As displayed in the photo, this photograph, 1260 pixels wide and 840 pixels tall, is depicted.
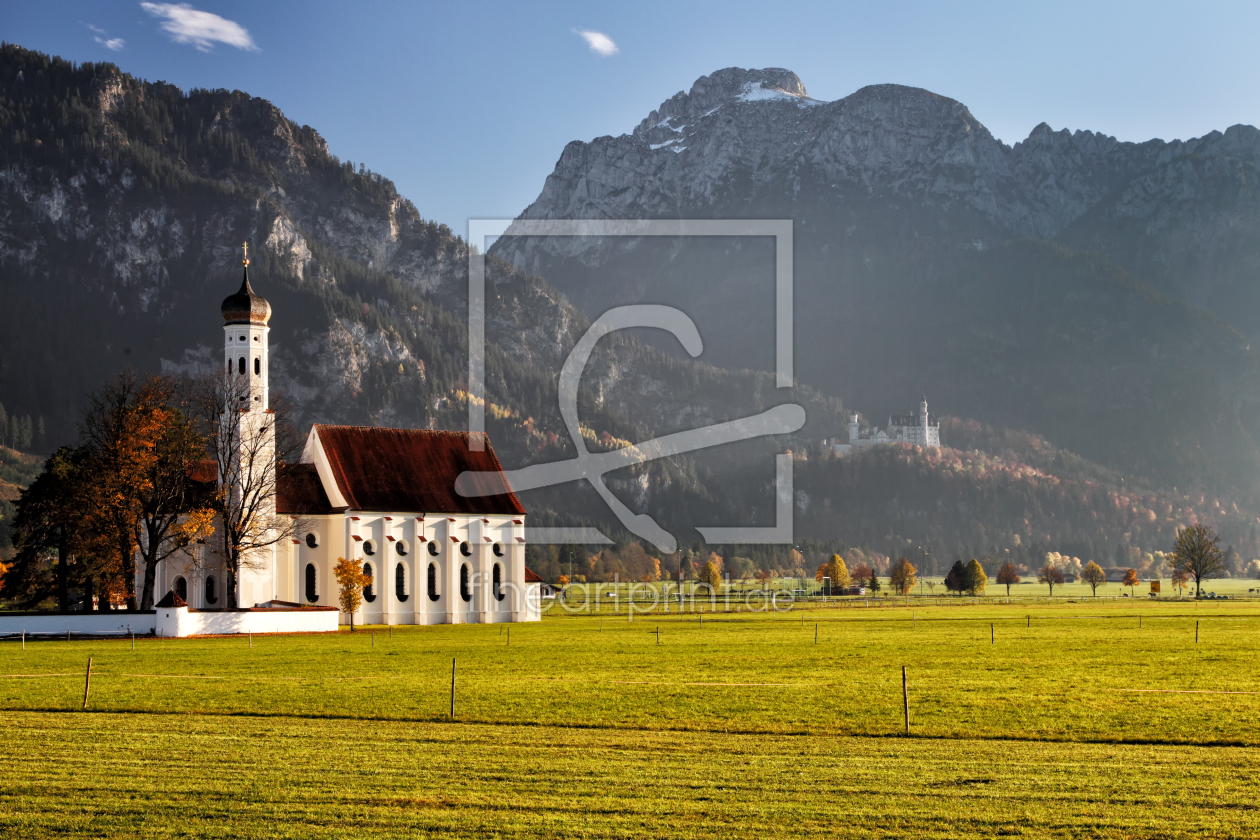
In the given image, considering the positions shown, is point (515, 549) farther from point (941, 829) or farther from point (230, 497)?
point (941, 829)

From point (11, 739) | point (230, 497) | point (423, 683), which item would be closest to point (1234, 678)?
point (423, 683)

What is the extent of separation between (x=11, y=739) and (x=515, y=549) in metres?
60.2

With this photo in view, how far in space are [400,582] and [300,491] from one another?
28.5 ft

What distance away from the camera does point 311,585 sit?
76688mm

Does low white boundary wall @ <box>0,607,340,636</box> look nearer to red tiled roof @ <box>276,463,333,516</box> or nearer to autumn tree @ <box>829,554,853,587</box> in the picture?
red tiled roof @ <box>276,463,333,516</box>

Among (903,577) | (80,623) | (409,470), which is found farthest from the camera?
(903,577)

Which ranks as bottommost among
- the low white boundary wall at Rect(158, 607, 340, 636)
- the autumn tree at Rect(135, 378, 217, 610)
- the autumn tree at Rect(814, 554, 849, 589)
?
the autumn tree at Rect(814, 554, 849, 589)

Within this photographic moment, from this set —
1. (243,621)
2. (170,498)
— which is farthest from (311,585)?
(243,621)

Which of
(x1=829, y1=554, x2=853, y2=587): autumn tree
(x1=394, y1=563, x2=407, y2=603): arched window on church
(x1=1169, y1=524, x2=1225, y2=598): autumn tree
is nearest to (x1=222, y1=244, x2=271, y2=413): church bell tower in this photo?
(x1=394, y1=563, x2=407, y2=603): arched window on church

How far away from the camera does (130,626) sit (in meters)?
61.7

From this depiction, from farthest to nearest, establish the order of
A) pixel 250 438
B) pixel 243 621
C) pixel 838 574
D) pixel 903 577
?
pixel 838 574 → pixel 903 577 → pixel 250 438 → pixel 243 621

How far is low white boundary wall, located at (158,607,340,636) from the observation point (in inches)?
2410

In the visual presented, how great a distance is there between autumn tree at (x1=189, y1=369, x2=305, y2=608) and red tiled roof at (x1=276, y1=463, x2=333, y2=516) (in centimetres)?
84

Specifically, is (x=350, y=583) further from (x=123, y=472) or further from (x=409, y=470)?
(x=123, y=472)
